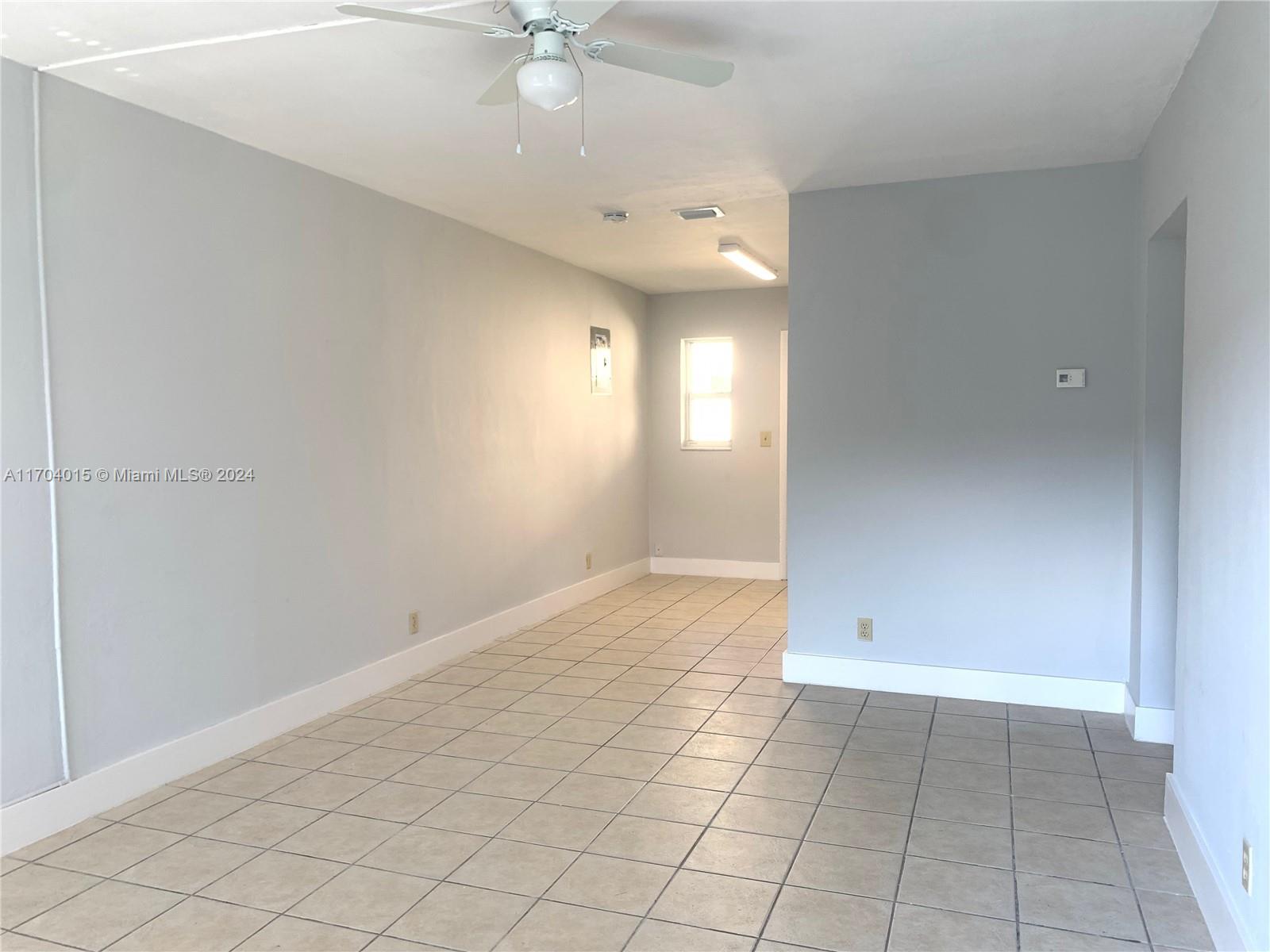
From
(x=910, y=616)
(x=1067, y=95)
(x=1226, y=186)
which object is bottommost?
(x=910, y=616)

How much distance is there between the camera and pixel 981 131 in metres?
3.57

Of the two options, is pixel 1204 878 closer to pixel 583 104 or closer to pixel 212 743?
pixel 583 104

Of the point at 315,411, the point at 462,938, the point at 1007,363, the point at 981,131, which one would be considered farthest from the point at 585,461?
the point at 462,938

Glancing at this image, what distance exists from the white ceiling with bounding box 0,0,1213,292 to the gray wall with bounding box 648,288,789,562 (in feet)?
10.1

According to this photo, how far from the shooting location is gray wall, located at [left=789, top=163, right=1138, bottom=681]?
4059 millimetres

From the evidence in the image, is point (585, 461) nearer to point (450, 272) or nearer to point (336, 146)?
point (450, 272)

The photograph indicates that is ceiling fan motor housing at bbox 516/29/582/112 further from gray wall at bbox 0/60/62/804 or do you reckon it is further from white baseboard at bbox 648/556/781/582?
white baseboard at bbox 648/556/781/582

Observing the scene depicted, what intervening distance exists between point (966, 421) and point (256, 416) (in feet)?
10.6

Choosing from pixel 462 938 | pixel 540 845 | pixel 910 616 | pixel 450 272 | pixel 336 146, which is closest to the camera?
pixel 462 938

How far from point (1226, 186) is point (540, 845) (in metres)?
2.75

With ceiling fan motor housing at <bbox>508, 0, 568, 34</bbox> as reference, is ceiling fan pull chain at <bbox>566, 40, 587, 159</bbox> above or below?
above

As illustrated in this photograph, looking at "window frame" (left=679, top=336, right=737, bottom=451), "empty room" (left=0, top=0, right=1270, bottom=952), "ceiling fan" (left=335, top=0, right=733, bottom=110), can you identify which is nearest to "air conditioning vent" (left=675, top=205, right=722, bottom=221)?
"empty room" (left=0, top=0, right=1270, bottom=952)

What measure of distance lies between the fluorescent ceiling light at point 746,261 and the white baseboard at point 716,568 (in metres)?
2.45

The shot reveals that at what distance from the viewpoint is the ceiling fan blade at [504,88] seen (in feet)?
7.93
